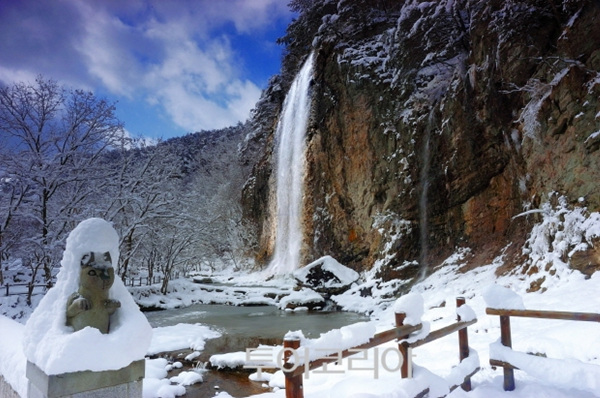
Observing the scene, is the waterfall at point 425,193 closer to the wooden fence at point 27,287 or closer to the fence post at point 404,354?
the fence post at point 404,354

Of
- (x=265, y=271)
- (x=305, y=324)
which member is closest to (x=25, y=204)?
(x=305, y=324)

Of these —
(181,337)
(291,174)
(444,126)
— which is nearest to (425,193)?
(444,126)

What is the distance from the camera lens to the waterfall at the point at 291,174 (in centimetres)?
2797

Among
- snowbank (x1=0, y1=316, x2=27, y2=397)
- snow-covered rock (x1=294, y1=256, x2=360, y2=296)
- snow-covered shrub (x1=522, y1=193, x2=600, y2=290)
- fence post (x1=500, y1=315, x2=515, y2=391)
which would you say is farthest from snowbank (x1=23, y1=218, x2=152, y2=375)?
snow-covered rock (x1=294, y1=256, x2=360, y2=296)

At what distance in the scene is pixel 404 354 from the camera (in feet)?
12.8

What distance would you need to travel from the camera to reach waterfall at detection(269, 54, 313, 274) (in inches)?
1101

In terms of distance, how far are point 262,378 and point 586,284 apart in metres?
7.20

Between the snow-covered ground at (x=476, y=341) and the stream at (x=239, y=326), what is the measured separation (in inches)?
13.8

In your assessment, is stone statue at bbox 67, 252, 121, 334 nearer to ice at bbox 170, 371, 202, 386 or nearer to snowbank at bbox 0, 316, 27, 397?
snowbank at bbox 0, 316, 27, 397

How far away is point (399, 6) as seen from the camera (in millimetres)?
23109

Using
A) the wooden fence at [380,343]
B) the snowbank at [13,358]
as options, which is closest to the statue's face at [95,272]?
the snowbank at [13,358]

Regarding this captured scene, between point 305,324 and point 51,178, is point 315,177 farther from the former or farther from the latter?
point 51,178

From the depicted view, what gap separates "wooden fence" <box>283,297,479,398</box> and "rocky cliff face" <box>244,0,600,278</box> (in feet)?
22.4

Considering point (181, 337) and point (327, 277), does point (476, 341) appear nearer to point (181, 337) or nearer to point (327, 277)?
point (181, 337)
